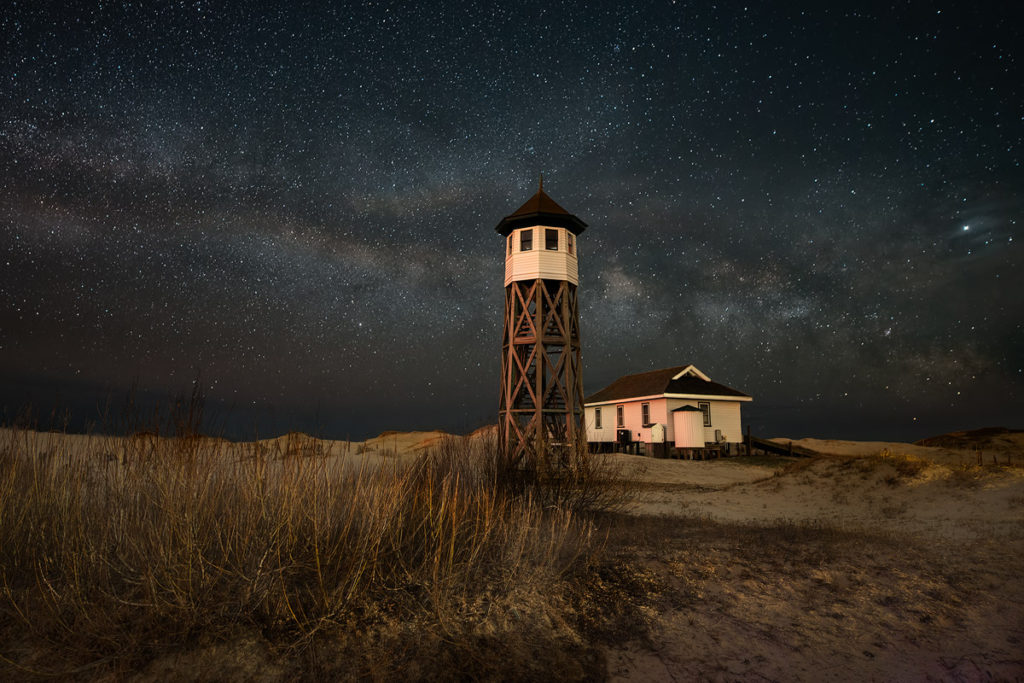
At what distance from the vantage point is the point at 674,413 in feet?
99.9

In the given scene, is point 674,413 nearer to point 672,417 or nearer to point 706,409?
point 672,417

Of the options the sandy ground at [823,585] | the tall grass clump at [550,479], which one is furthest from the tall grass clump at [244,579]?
the tall grass clump at [550,479]

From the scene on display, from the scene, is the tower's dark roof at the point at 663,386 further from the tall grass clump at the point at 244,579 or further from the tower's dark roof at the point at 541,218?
the tall grass clump at the point at 244,579

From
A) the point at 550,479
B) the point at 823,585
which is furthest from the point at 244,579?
the point at 550,479

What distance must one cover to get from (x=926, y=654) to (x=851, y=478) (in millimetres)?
12641

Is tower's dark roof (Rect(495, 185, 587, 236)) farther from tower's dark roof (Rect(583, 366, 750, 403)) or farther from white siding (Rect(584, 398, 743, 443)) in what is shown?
tower's dark roof (Rect(583, 366, 750, 403))

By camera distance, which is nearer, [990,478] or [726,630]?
[726,630]

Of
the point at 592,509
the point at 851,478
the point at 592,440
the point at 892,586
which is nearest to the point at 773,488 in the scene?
the point at 851,478

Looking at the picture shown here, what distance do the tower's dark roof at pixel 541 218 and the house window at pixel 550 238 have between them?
231mm

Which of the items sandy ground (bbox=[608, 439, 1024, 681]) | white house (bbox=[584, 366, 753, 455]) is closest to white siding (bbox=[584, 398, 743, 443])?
white house (bbox=[584, 366, 753, 455])

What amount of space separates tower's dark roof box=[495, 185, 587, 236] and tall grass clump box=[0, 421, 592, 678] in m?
14.8

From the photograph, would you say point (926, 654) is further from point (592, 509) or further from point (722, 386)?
point (722, 386)

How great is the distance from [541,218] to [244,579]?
16820mm

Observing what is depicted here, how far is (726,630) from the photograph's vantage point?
5508 mm
